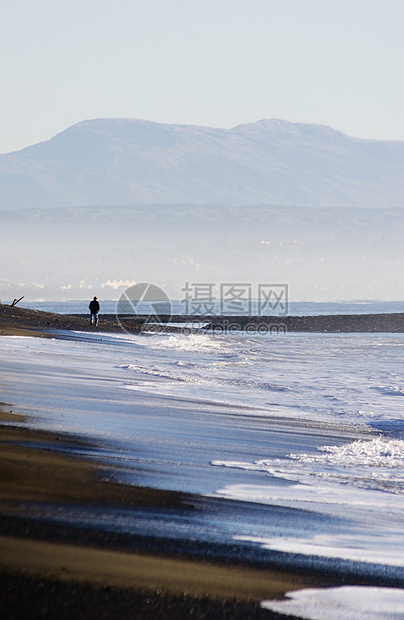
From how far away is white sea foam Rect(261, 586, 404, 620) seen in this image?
3174 millimetres

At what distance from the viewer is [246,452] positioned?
7.10 m

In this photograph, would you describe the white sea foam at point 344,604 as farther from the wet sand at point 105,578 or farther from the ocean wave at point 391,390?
the ocean wave at point 391,390

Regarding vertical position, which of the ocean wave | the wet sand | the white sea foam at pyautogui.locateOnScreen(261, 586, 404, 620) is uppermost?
the wet sand

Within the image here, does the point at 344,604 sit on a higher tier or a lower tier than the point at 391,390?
higher

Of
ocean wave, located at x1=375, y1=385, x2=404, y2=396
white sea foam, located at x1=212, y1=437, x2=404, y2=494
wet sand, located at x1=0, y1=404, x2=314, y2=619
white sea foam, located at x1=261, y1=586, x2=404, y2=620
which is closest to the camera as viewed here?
wet sand, located at x1=0, y1=404, x2=314, y2=619

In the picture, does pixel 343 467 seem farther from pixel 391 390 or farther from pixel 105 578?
pixel 391 390

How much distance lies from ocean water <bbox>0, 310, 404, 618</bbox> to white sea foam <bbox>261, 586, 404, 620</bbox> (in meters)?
0.26

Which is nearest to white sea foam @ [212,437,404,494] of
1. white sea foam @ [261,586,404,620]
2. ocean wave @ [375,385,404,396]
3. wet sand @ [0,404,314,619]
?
white sea foam @ [261,586,404,620]

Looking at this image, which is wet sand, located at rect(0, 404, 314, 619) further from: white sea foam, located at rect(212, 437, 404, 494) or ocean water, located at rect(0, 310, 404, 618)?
white sea foam, located at rect(212, 437, 404, 494)

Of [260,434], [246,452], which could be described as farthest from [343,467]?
[260,434]

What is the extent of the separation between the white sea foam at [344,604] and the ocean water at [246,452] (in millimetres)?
260

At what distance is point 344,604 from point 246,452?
380 centimetres

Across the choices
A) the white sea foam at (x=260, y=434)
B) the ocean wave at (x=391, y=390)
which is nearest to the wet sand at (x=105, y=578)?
the white sea foam at (x=260, y=434)

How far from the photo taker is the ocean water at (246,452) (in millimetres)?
4219
